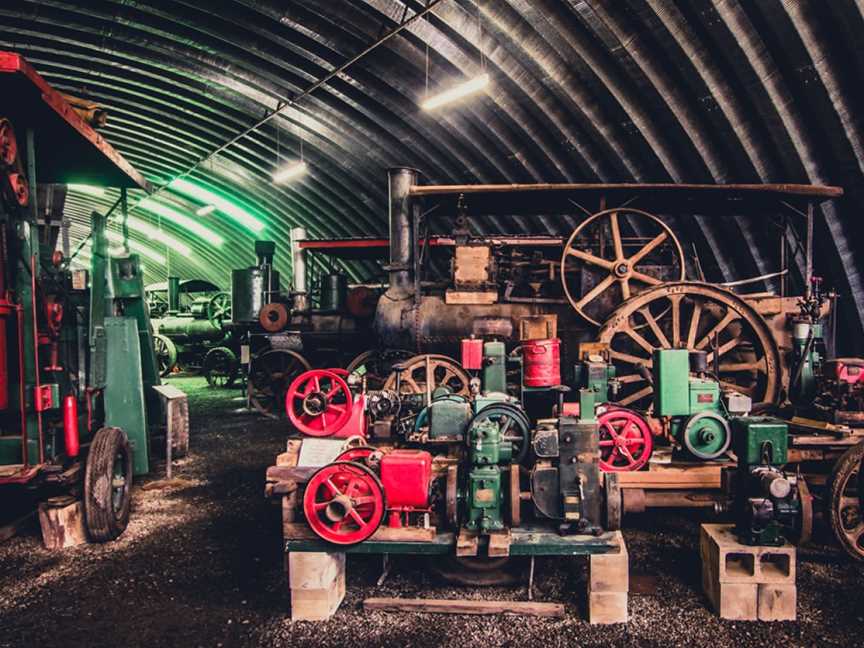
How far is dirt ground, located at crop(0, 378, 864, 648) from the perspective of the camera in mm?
3047

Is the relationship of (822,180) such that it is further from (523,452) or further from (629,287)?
(523,452)

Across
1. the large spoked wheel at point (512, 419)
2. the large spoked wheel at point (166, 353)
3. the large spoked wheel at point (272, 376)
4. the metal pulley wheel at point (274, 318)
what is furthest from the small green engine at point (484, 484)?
the large spoked wheel at point (166, 353)

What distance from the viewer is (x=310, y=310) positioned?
9.62m

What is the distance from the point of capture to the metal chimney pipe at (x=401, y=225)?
7074mm

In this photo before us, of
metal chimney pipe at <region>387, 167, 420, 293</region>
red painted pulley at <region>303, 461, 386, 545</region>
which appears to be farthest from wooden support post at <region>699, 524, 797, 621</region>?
metal chimney pipe at <region>387, 167, 420, 293</region>

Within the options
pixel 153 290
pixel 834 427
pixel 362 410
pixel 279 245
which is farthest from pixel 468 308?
pixel 153 290

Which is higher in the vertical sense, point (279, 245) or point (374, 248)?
point (279, 245)

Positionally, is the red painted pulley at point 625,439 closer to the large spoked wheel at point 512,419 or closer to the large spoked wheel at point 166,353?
the large spoked wheel at point 512,419

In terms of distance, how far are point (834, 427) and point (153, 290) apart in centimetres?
1861

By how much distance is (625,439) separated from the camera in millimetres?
4340

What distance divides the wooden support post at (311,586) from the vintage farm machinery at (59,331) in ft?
6.15

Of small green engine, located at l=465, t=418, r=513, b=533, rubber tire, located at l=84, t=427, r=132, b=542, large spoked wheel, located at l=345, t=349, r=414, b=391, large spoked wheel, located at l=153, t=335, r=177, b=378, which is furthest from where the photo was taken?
large spoked wheel, located at l=153, t=335, r=177, b=378

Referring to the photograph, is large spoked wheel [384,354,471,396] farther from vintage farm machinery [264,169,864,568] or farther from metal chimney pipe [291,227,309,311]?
metal chimney pipe [291,227,309,311]

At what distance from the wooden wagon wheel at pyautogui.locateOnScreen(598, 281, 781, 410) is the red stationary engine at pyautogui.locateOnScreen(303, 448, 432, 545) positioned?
2.86 m
